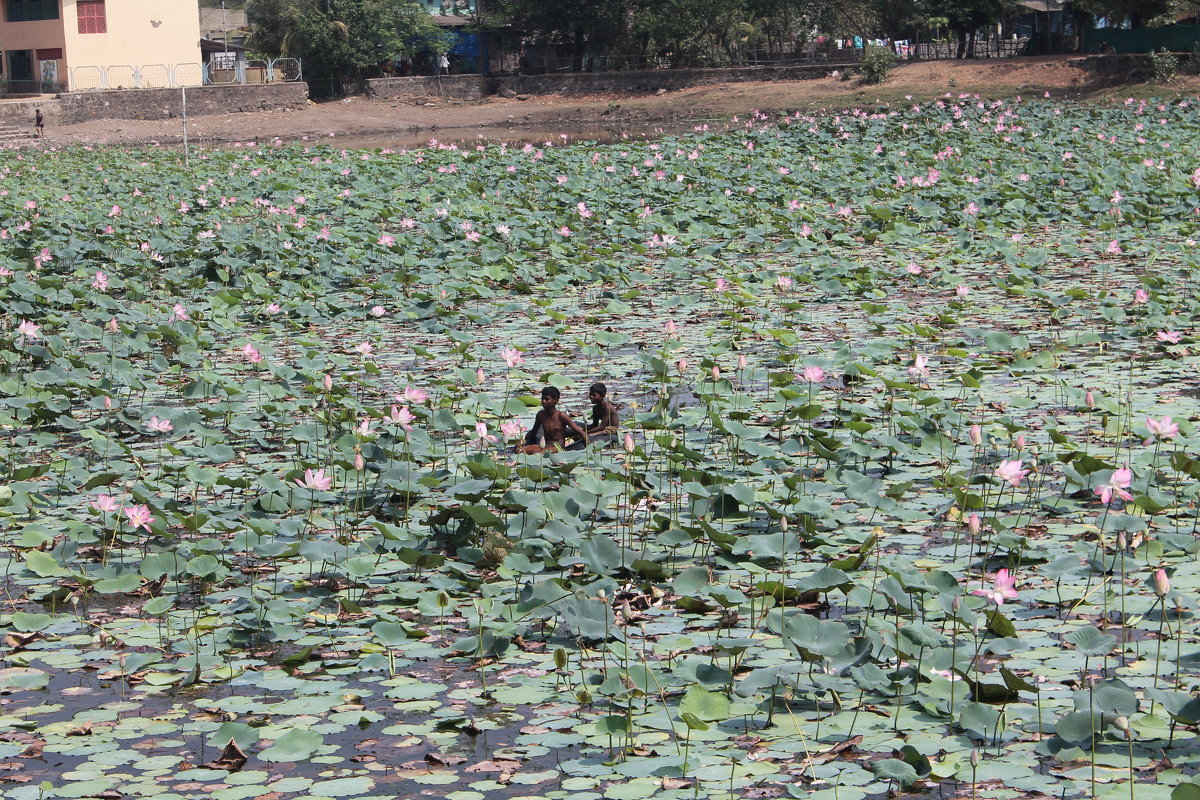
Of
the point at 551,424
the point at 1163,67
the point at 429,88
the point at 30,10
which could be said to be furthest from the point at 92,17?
the point at 551,424

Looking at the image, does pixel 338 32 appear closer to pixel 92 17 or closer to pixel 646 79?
pixel 92 17

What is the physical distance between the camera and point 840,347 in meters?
7.23

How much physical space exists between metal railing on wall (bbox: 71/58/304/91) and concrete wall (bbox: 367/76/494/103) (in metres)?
2.16

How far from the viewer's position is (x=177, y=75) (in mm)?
36344

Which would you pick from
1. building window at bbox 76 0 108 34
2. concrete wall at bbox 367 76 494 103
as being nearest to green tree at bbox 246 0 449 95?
concrete wall at bbox 367 76 494 103

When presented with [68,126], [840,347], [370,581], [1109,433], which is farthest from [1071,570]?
[68,126]

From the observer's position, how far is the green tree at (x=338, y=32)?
122 feet

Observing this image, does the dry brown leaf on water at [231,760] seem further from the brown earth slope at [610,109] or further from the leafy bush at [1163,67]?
the leafy bush at [1163,67]

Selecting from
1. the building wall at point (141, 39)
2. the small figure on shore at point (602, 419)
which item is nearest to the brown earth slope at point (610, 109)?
the building wall at point (141, 39)

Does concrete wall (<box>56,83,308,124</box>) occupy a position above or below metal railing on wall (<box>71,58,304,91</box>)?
below

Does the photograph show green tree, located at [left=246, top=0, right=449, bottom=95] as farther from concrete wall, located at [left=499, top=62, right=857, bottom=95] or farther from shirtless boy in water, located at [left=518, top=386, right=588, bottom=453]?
Result: shirtless boy in water, located at [left=518, top=386, right=588, bottom=453]

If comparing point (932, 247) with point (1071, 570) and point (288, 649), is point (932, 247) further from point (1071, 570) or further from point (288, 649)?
point (288, 649)

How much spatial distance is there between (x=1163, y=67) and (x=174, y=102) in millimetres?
21838

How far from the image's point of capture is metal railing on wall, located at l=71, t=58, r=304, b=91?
114 ft
